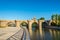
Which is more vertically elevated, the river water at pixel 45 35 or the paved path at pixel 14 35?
the paved path at pixel 14 35

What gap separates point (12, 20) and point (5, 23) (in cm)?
523

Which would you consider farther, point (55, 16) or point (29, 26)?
point (55, 16)

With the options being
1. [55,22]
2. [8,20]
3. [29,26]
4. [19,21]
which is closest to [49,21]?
[55,22]

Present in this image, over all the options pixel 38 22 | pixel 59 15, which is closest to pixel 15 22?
pixel 38 22

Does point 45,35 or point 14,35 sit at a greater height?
point 14,35

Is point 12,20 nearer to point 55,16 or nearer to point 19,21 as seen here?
point 19,21

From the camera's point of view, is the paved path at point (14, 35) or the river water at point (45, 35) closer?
the paved path at point (14, 35)

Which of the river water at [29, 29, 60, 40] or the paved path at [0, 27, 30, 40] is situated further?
the river water at [29, 29, 60, 40]

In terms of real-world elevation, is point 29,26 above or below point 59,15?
below

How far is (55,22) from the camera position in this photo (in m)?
97.8

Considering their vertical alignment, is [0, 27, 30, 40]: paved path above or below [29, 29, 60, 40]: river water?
above

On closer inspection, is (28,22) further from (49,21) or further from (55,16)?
(55,16)

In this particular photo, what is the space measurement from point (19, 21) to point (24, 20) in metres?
3.59

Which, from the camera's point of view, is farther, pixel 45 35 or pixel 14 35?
pixel 45 35
